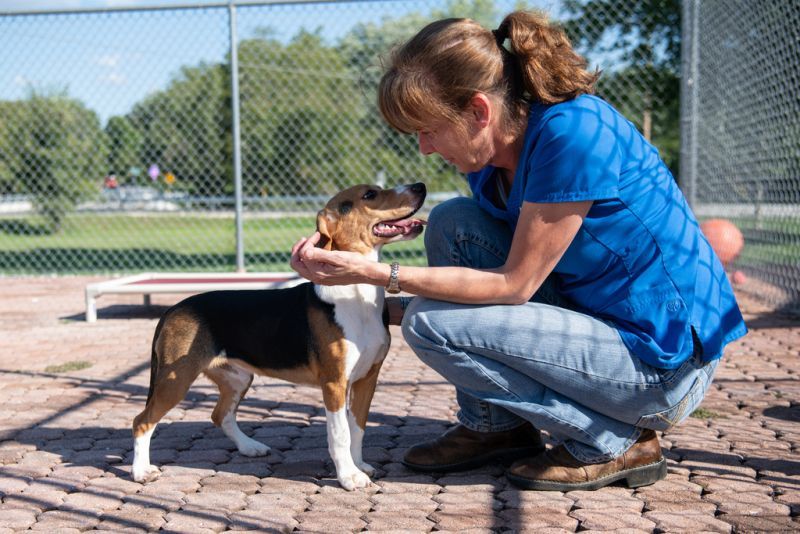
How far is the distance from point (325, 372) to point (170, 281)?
5.03 m

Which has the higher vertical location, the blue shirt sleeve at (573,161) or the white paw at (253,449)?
the blue shirt sleeve at (573,161)

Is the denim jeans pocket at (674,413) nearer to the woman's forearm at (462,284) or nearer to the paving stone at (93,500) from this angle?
the woman's forearm at (462,284)

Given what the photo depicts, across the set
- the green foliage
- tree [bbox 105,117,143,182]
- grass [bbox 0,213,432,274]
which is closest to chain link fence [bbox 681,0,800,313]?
grass [bbox 0,213,432,274]

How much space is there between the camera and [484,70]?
3.19 m

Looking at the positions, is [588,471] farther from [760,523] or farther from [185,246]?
[185,246]

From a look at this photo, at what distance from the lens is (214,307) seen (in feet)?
12.4

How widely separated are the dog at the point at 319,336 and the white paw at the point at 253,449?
369mm

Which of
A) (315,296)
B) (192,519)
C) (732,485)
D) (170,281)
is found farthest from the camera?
(170,281)

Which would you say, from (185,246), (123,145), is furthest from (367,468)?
(185,246)

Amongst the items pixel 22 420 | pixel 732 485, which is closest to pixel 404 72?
pixel 732 485

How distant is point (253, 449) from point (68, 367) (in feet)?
8.26

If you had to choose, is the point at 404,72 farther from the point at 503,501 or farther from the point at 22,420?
the point at 22,420

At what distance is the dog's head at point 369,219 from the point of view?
143 inches

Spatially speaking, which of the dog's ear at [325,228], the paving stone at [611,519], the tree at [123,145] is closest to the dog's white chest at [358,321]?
the dog's ear at [325,228]
